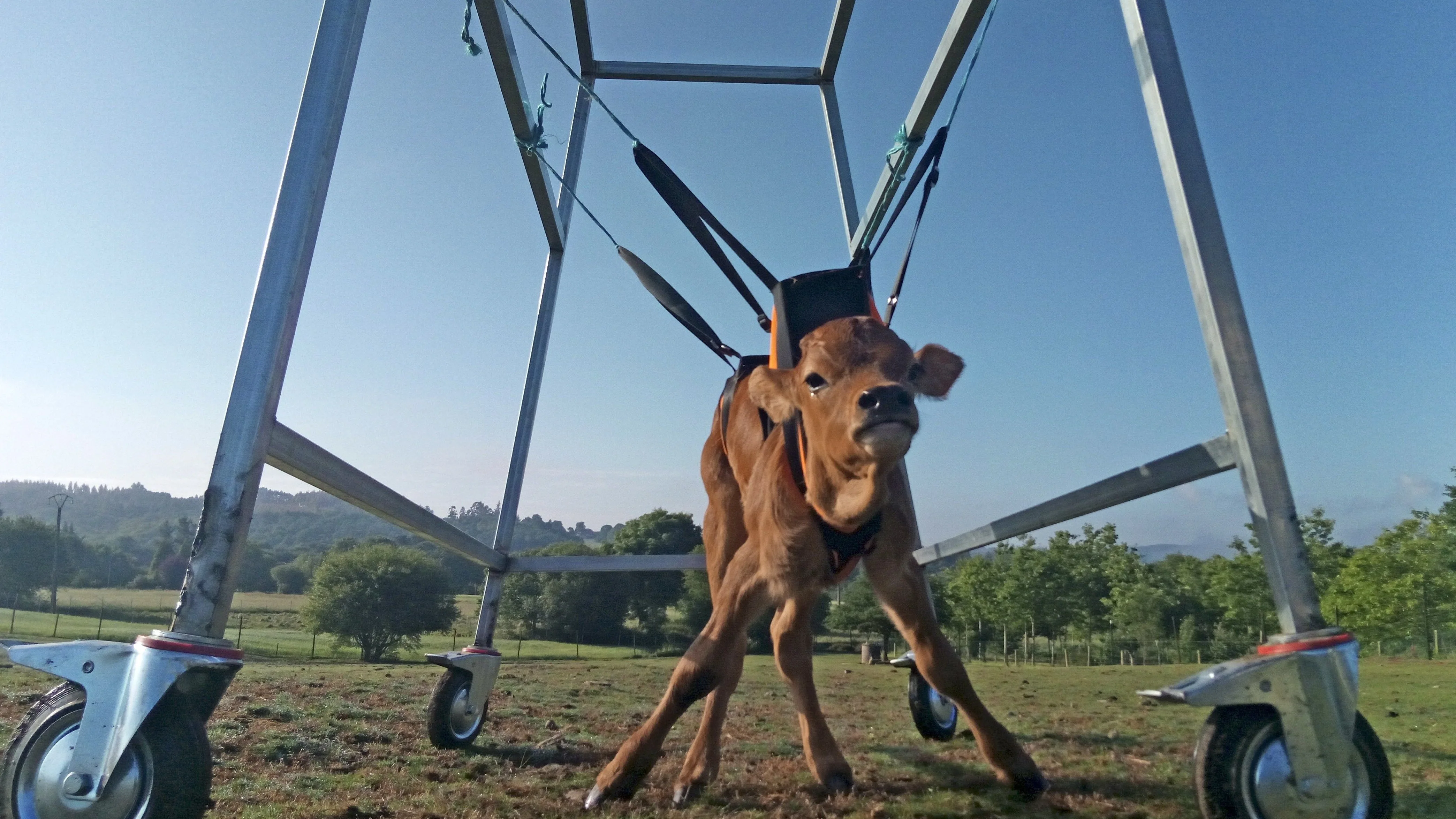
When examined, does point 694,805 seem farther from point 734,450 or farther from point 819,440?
point 734,450

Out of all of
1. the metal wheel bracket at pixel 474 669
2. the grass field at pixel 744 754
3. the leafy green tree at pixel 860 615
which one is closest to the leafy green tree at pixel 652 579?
the leafy green tree at pixel 860 615

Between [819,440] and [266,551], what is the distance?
12.4 m

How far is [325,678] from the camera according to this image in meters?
4.61

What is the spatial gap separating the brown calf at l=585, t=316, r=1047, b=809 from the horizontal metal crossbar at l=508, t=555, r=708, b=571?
0.99m

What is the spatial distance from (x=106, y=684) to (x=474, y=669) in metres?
2.06

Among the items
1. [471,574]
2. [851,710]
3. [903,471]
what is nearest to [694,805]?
[903,471]

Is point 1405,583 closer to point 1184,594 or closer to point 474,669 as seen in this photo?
point 474,669

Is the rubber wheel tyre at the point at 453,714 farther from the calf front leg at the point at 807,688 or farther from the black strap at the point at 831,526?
the black strap at the point at 831,526

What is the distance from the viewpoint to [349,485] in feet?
6.16

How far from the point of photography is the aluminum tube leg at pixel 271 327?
1.36 meters

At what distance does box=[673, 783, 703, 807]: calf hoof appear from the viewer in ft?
6.75

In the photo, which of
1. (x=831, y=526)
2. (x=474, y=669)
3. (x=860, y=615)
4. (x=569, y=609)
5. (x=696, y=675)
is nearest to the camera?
(x=831, y=526)

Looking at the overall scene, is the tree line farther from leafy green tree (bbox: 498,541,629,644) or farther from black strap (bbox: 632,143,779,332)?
black strap (bbox: 632,143,779,332)

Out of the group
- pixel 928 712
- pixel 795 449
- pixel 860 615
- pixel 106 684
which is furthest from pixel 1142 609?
pixel 106 684
